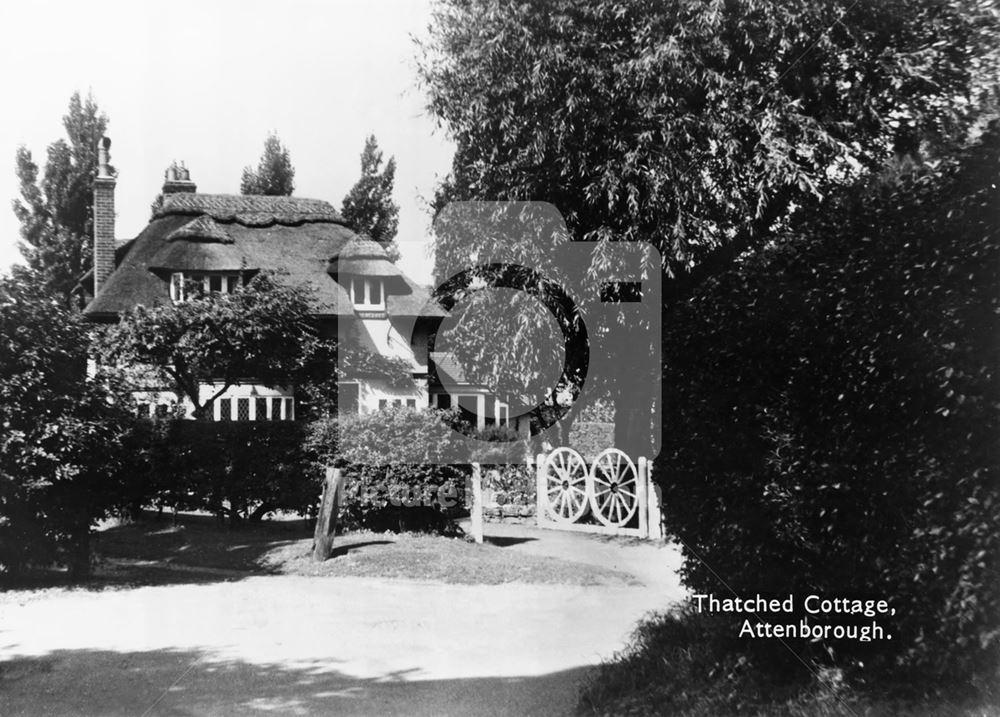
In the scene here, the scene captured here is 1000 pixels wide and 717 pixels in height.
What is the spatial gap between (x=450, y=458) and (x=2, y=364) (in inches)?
264

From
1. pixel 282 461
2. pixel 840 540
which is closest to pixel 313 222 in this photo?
pixel 282 461

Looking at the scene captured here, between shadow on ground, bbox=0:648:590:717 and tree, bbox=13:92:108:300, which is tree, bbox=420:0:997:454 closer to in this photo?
shadow on ground, bbox=0:648:590:717

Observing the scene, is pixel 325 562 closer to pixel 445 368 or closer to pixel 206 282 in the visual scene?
Answer: pixel 206 282

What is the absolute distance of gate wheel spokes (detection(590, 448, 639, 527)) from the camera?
15.0m

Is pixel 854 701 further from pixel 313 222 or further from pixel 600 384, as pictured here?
pixel 313 222

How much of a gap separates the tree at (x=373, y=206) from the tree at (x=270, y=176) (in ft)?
10.4

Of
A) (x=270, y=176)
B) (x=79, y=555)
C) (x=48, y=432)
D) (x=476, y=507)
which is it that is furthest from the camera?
(x=270, y=176)

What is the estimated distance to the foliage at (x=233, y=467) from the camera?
561 inches

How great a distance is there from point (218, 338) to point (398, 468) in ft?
23.4

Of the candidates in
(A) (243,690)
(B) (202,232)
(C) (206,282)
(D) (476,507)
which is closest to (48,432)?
(A) (243,690)

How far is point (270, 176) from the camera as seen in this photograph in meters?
33.4

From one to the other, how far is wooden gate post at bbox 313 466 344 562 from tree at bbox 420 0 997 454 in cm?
545

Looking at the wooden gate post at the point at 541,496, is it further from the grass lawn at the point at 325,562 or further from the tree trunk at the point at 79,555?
the tree trunk at the point at 79,555

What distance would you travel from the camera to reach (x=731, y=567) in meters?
5.39
